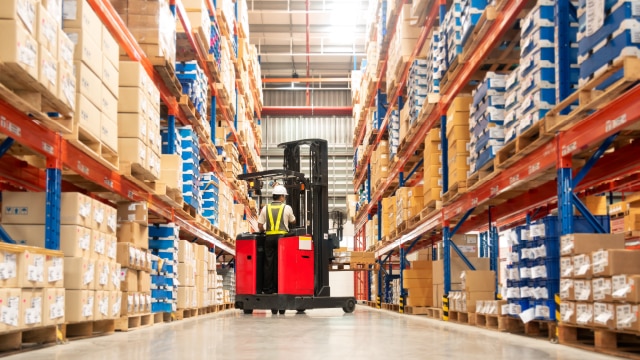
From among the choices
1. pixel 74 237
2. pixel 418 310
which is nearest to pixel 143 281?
pixel 74 237

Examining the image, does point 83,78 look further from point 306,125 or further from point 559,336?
point 306,125

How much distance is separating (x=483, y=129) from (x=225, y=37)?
686 cm

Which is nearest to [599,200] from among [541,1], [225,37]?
[541,1]

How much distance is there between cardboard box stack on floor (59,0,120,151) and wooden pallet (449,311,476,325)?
3.88 m

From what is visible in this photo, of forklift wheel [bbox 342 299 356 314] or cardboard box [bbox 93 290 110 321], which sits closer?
cardboard box [bbox 93 290 110 321]

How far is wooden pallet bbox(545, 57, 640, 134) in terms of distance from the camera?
13.1 feet

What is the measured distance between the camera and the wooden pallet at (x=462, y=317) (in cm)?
739

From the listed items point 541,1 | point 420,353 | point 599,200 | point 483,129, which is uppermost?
point 541,1

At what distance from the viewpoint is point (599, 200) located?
24.0ft

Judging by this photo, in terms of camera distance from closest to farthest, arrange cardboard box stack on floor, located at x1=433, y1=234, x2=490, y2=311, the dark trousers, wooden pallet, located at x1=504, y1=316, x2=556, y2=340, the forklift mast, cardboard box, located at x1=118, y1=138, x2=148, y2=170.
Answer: wooden pallet, located at x1=504, y1=316, x2=556, y2=340 → cardboard box, located at x1=118, y1=138, x2=148, y2=170 → cardboard box stack on floor, located at x1=433, y1=234, x2=490, y2=311 → the dark trousers → the forklift mast

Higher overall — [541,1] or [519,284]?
[541,1]

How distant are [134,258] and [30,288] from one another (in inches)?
97.1

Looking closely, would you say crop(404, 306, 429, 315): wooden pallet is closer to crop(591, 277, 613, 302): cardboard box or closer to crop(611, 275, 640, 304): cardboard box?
crop(591, 277, 613, 302): cardboard box

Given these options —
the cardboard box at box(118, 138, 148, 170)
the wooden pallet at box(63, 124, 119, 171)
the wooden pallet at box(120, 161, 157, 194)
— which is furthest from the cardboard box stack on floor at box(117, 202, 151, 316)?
the wooden pallet at box(63, 124, 119, 171)
